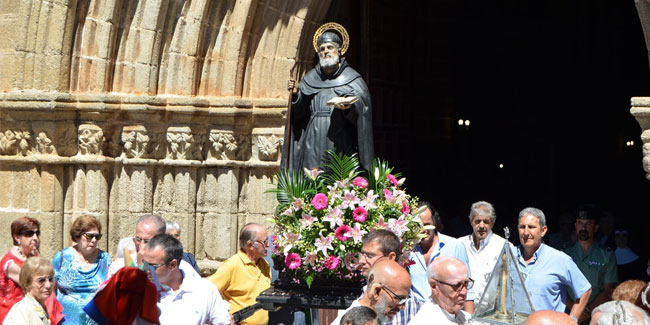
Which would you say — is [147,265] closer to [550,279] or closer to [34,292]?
[34,292]

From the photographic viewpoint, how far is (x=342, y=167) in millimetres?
7082

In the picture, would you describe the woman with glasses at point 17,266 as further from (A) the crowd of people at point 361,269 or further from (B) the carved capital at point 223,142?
(B) the carved capital at point 223,142

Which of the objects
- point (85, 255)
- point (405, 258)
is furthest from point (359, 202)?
point (85, 255)

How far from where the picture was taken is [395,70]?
1140 centimetres

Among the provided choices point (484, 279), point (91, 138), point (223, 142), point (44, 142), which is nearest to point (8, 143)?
point (44, 142)

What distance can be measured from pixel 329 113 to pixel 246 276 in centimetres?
128

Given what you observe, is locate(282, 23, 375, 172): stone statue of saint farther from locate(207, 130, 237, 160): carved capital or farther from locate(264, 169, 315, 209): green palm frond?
locate(207, 130, 237, 160): carved capital

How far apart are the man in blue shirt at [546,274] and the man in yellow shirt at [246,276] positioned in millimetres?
1803

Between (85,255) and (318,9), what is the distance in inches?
131

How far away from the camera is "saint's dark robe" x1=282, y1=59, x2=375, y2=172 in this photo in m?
7.41

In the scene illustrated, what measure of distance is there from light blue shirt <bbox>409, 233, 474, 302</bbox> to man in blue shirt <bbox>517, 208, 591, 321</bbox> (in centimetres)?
40

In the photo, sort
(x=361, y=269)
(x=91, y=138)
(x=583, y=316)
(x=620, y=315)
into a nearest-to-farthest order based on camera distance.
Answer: (x=620, y=315) < (x=361, y=269) < (x=583, y=316) < (x=91, y=138)

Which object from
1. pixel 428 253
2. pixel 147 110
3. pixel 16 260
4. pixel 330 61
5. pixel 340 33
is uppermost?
pixel 340 33

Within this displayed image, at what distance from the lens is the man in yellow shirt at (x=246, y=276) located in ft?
24.4
